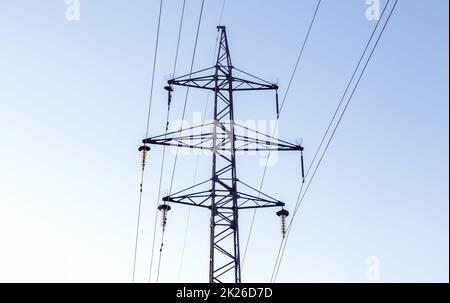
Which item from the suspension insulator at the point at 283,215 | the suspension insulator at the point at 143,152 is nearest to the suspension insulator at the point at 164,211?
the suspension insulator at the point at 143,152

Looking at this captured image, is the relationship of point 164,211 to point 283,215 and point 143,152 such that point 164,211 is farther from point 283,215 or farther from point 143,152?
point 283,215

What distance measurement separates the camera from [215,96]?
16312 millimetres

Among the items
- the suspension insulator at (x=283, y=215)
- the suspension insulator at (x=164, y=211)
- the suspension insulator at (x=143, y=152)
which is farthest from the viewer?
the suspension insulator at (x=143, y=152)

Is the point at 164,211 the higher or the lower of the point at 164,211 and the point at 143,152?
the lower

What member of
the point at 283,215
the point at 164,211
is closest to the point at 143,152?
the point at 164,211

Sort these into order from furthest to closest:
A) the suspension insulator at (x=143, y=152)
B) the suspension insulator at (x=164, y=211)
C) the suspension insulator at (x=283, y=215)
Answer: the suspension insulator at (x=143, y=152) → the suspension insulator at (x=283, y=215) → the suspension insulator at (x=164, y=211)

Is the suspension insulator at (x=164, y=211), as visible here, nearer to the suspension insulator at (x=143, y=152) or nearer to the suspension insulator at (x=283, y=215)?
the suspension insulator at (x=143, y=152)

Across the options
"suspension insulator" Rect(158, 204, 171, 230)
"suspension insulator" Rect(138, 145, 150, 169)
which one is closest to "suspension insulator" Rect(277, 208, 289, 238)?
"suspension insulator" Rect(158, 204, 171, 230)

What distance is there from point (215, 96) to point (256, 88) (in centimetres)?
137

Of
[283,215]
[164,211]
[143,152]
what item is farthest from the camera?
[143,152]
